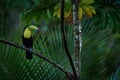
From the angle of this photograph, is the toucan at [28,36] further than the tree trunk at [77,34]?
Yes

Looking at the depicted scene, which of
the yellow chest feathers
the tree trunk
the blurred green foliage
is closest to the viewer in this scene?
the tree trunk

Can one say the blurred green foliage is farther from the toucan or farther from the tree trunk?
the tree trunk

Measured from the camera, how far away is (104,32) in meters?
4.66

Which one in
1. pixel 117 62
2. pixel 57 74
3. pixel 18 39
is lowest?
pixel 117 62

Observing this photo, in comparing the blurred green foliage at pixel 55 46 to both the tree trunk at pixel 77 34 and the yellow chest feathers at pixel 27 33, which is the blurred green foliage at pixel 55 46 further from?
the tree trunk at pixel 77 34

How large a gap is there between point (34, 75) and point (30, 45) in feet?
2.00

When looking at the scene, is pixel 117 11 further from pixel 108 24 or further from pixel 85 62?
pixel 85 62

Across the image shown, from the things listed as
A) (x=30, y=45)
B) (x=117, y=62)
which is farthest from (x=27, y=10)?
(x=117, y=62)

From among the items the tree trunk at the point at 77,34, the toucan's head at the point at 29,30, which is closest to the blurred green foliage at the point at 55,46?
the toucan's head at the point at 29,30

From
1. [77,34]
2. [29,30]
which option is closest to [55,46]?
[29,30]

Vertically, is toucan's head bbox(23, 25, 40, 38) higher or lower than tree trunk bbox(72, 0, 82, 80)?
lower

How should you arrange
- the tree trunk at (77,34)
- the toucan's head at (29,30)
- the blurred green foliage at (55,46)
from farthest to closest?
the toucan's head at (29,30), the blurred green foliage at (55,46), the tree trunk at (77,34)

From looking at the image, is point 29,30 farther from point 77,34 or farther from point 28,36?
point 77,34

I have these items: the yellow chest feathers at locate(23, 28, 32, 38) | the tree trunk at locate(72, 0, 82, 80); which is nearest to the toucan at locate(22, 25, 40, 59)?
the yellow chest feathers at locate(23, 28, 32, 38)
